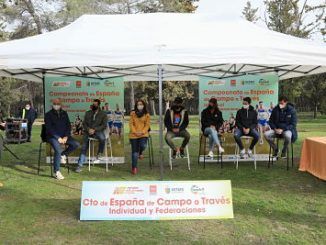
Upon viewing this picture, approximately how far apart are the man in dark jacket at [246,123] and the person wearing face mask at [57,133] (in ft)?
11.6

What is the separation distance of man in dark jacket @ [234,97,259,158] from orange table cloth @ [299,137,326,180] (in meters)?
1.09

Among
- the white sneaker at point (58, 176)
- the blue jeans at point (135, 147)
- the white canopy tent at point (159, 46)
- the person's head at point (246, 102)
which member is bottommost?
the white sneaker at point (58, 176)

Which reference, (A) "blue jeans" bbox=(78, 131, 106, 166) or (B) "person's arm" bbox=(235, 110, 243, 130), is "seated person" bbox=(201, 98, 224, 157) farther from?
(A) "blue jeans" bbox=(78, 131, 106, 166)

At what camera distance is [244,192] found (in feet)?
23.4

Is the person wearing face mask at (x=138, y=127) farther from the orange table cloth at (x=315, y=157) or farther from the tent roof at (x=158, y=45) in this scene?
the orange table cloth at (x=315, y=157)

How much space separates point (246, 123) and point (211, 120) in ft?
2.53

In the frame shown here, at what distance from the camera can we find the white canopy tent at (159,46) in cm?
618

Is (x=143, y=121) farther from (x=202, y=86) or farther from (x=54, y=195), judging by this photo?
(x=54, y=195)

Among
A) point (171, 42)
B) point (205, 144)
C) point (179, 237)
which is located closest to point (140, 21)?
point (171, 42)

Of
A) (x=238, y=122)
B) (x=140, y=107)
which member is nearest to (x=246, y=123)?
(x=238, y=122)

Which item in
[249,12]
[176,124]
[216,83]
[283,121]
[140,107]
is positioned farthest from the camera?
[249,12]

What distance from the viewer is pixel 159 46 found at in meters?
6.34

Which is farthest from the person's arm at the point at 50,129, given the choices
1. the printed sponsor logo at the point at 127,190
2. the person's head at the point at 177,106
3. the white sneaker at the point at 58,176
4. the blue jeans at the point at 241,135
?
the blue jeans at the point at 241,135

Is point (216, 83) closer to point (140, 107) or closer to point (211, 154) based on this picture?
point (211, 154)
